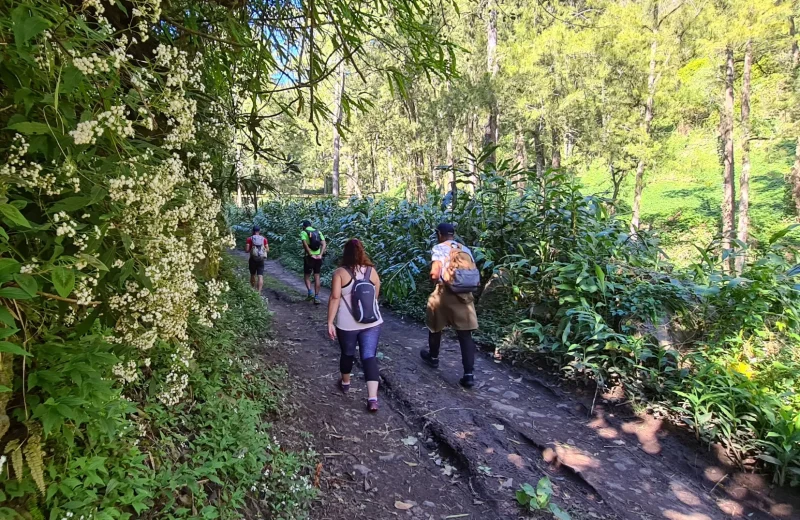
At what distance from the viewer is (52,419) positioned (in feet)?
4.86

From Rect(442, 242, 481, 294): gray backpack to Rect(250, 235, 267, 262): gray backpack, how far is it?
5491 mm

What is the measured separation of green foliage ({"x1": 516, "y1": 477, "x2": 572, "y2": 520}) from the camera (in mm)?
3197

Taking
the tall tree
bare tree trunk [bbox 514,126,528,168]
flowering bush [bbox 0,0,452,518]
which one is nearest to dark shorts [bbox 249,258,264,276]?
flowering bush [bbox 0,0,452,518]

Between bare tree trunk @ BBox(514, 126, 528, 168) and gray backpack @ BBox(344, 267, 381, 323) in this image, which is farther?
bare tree trunk @ BBox(514, 126, 528, 168)

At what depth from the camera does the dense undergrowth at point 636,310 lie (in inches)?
157

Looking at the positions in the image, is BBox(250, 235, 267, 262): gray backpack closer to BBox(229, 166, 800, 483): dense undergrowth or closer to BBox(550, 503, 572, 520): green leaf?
BBox(229, 166, 800, 483): dense undergrowth

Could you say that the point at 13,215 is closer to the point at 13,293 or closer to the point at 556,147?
the point at 13,293

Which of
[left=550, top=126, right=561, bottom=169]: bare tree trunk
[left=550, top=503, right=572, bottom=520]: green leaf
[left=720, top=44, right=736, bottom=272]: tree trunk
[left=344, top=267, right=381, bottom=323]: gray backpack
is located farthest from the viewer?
[left=550, top=126, right=561, bottom=169]: bare tree trunk

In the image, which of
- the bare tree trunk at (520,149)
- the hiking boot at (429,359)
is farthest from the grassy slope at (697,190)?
the hiking boot at (429,359)

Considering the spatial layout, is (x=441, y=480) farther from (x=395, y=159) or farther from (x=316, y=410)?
(x=395, y=159)

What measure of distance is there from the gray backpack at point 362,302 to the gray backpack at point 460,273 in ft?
3.66

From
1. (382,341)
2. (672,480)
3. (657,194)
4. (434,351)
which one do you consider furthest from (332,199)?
(657,194)

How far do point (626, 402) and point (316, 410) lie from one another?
3348 mm

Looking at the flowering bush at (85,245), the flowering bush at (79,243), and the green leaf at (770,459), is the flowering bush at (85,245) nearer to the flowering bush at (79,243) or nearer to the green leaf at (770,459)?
the flowering bush at (79,243)
